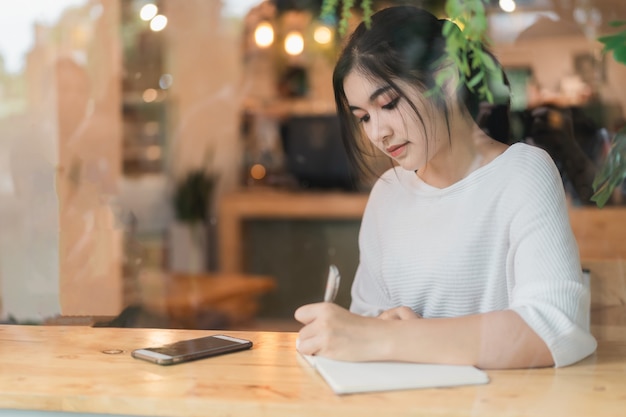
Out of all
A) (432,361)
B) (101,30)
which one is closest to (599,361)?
(432,361)

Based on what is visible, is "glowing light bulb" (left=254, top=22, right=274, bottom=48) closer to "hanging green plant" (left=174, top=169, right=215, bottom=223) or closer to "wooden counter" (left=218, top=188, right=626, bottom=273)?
"hanging green plant" (left=174, top=169, right=215, bottom=223)

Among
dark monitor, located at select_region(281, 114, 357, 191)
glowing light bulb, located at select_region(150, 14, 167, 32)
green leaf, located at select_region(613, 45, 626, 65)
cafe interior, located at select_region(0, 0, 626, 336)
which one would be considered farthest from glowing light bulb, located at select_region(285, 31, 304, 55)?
green leaf, located at select_region(613, 45, 626, 65)

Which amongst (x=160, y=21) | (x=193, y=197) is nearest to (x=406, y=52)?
(x=193, y=197)

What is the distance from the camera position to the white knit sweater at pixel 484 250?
3.26ft

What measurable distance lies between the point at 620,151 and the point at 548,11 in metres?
0.35

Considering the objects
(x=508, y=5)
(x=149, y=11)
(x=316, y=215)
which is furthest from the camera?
(x=149, y=11)

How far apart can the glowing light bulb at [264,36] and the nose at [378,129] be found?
3.13 meters

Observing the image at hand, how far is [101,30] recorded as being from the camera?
2.96m

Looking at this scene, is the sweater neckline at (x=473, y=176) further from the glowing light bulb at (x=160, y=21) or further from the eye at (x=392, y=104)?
the glowing light bulb at (x=160, y=21)

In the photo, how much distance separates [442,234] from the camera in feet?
3.77

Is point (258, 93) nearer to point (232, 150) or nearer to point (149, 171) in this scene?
point (232, 150)

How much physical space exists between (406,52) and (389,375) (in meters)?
0.44

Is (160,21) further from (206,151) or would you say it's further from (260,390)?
(260,390)

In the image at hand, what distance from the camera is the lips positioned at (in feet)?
3.69
